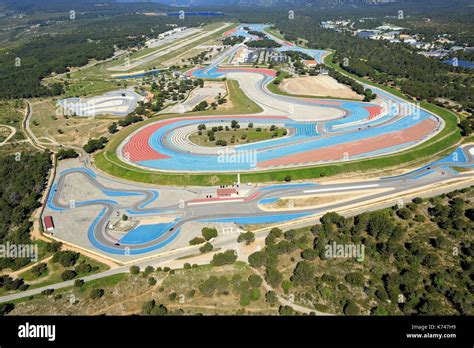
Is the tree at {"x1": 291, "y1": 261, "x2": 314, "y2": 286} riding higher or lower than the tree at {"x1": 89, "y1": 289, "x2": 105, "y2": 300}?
higher

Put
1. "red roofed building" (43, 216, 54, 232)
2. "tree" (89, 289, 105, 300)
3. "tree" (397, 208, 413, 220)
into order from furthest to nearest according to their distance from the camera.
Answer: "red roofed building" (43, 216, 54, 232)
"tree" (397, 208, 413, 220)
"tree" (89, 289, 105, 300)

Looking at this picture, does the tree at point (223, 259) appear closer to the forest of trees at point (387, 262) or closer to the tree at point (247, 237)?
the forest of trees at point (387, 262)

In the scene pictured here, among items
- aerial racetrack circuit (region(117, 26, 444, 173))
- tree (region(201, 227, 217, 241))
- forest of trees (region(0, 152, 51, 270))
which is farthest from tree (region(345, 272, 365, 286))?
forest of trees (region(0, 152, 51, 270))

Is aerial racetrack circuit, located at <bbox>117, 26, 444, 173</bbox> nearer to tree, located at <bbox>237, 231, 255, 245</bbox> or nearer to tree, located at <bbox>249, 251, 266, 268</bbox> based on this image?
tree, located at <bbox>237, 231, 255, 245</bbox>

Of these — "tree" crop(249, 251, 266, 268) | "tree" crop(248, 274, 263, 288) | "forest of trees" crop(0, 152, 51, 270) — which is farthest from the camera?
"forest of trees" crop(0, 152, 51, 270)

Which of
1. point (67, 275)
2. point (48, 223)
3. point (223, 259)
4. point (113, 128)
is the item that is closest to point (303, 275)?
point (223, 259)

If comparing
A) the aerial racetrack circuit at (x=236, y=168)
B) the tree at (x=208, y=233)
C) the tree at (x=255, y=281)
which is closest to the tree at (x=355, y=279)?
the tree at (x=255, y=281)

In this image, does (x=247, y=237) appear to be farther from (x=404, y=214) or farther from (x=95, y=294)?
(x=404, y=214)
